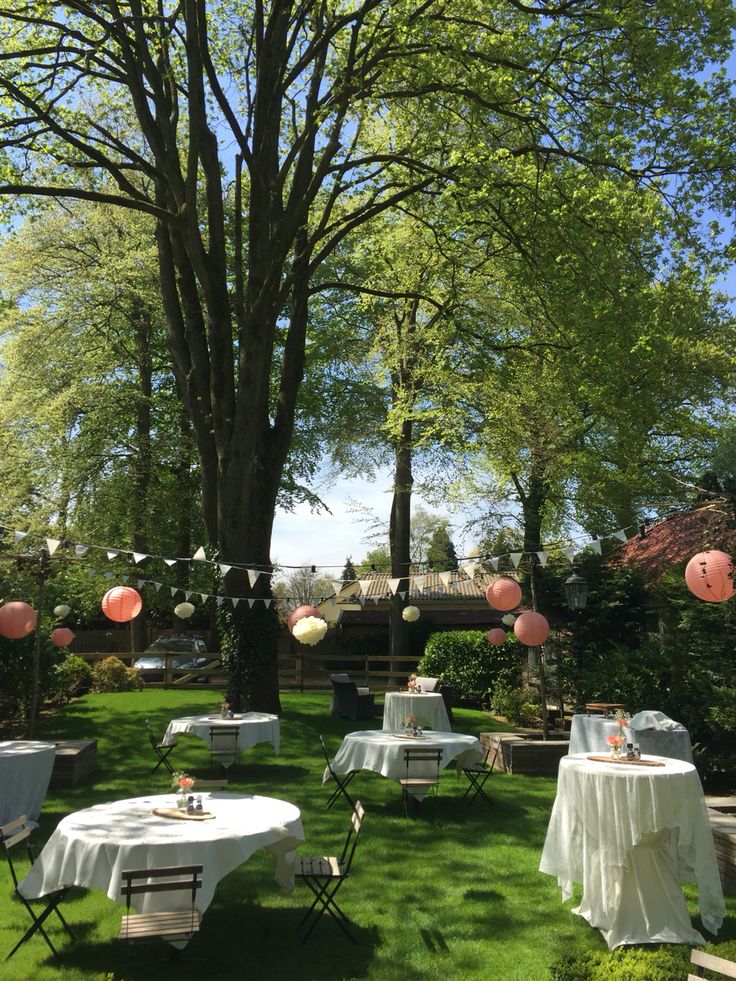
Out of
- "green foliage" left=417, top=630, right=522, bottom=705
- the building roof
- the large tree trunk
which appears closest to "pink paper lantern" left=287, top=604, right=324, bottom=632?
the building roof

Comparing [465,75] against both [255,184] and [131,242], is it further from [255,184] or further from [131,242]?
[131,242]

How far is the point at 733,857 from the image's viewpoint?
20.0 ft

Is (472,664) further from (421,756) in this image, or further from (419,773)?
(421,756)

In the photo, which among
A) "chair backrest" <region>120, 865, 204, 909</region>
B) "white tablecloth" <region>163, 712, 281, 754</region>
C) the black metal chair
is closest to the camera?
"chair backrest" <region>120, 865, 204, 909</region>

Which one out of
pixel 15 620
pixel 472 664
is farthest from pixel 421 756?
pixel 472 664

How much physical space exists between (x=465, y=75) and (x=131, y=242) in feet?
45.8

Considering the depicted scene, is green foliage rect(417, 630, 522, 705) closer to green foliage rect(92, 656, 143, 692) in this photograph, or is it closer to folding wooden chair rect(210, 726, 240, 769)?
green foliage rect(92, 656, 143, 692)

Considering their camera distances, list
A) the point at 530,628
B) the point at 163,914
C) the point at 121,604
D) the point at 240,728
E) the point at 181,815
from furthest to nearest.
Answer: the point at 530,628, the point at 121,604, the point at 240,728, the point at 181,815, the point at 163,914

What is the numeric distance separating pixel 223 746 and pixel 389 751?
8.84 ft

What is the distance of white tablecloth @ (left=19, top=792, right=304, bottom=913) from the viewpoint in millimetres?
4844

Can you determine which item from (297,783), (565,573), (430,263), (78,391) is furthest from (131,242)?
(297,783)

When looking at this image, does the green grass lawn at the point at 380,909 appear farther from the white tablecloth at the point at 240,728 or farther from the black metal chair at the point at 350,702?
the black metal chair at the point at 350,702

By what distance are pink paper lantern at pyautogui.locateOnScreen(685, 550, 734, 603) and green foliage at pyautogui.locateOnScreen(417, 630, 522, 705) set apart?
1062cm

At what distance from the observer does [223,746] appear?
34.8 ft
